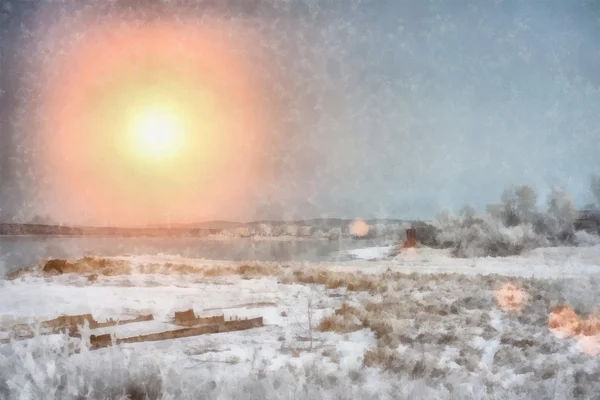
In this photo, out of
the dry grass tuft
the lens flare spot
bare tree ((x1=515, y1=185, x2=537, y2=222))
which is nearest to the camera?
the dry grass tuft

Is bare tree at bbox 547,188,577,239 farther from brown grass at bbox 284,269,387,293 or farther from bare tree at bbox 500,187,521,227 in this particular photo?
brown grass at bbox 284,269,387,293

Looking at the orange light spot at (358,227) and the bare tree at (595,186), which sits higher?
the bare tree at (595,186)

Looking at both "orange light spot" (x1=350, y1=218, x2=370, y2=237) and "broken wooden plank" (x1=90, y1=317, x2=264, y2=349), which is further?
"orange light spot" (x1=350, y1=218, x2=370, y2=237)

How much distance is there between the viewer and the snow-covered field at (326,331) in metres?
3.25

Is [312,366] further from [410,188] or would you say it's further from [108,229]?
[108,229]

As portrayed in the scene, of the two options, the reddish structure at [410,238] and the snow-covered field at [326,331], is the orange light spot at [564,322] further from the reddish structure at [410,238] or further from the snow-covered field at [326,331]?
the reddish structure at [410,238]

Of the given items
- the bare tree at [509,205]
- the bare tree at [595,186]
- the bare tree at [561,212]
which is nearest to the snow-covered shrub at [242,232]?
the bare tree at [509,205]

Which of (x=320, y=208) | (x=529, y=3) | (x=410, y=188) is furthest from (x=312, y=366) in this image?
(x=529, y=3)

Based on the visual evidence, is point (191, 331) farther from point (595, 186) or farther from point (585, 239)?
point (595, 186)

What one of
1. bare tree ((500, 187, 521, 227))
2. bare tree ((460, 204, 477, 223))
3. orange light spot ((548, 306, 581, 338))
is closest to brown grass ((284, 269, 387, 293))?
bare tree ((460, 204, 477, 223))

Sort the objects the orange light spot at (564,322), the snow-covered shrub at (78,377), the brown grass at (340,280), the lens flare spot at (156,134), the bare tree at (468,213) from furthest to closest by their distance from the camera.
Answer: the brown grass at (340,280) < the lens flare spot at (156,134) < the bare tree at (468,213) < the orange light spot at (564,322) < the snow-covered shrub at (78,377)

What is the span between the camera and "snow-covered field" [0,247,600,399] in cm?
325

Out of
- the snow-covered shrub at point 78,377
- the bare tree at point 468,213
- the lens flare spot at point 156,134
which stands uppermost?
the lens flare spot at point 156,134

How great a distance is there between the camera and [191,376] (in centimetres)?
339
